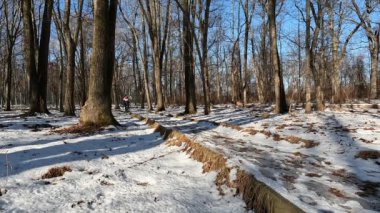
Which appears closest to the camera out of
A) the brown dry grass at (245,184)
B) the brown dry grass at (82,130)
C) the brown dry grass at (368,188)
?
the brown dry grass at (245,184)

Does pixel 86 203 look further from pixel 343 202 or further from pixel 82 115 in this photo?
pixel 82 115

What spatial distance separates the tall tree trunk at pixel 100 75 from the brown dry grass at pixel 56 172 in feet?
17.9

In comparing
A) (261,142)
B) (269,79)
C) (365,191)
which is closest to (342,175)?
(365,191)

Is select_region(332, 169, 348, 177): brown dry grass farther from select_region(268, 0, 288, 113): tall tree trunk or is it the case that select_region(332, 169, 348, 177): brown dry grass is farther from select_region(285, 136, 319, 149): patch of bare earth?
select_region(268, 0, 288, 113): tall tree trunk

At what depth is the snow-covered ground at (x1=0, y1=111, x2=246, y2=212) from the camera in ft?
12.0

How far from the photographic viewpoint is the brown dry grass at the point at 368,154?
237 inches

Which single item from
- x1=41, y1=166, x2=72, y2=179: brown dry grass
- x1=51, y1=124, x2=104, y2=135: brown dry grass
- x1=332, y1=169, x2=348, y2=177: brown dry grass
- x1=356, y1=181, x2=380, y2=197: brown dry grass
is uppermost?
x1=51, y1=124, x2=104, y2=135: brown dry grass

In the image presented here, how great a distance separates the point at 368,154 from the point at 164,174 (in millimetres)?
3764

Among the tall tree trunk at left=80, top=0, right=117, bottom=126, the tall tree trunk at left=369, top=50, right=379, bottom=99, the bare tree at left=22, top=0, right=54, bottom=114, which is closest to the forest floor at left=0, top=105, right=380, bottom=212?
the tall tree trunk at left=80, top=0, right=117, bottom=126

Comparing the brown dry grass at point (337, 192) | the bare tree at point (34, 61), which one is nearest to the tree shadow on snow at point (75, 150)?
the brown dry grass at point (337, 192)

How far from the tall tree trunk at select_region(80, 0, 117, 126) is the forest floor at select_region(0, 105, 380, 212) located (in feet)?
7.05

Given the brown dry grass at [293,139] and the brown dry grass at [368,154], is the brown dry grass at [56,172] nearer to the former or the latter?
the brown dry grass at [368,154]

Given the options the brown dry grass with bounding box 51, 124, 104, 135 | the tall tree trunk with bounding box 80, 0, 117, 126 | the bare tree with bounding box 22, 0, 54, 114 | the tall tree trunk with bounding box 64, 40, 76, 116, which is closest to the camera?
the brown dry grass with bounding box 51, 124, 104, 135

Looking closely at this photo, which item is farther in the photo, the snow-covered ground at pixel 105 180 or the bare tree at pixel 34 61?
the bare tree at pixel 34 61
